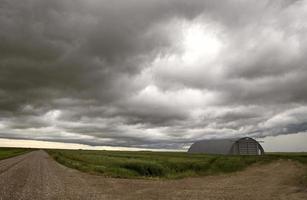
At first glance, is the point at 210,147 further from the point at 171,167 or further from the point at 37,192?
the point at 37,192

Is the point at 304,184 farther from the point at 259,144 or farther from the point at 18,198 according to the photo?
the point at 259,144

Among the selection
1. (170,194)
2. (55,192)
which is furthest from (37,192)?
(170,194)

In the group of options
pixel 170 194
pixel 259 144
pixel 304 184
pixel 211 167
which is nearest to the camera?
pixel 170 194

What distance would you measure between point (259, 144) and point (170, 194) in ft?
251

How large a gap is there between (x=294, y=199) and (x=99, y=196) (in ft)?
40.4

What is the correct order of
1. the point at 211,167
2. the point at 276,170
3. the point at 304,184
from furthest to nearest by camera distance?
the point at 211,167 < the point at 276,170 < the point at 304,184

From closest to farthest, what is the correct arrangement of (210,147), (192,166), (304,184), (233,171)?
(304,184), (233,171), (192,166), (210,147)

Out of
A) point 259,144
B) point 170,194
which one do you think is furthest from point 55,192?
point 259,144

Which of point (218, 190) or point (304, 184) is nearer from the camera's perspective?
point (218, 190)

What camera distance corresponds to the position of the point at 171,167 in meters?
50.0

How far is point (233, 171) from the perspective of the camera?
39781 mm

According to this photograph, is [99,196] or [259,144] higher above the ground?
[259,144]

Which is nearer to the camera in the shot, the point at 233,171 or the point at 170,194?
the point at 170,194

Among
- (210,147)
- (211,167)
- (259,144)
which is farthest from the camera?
(210,147)
